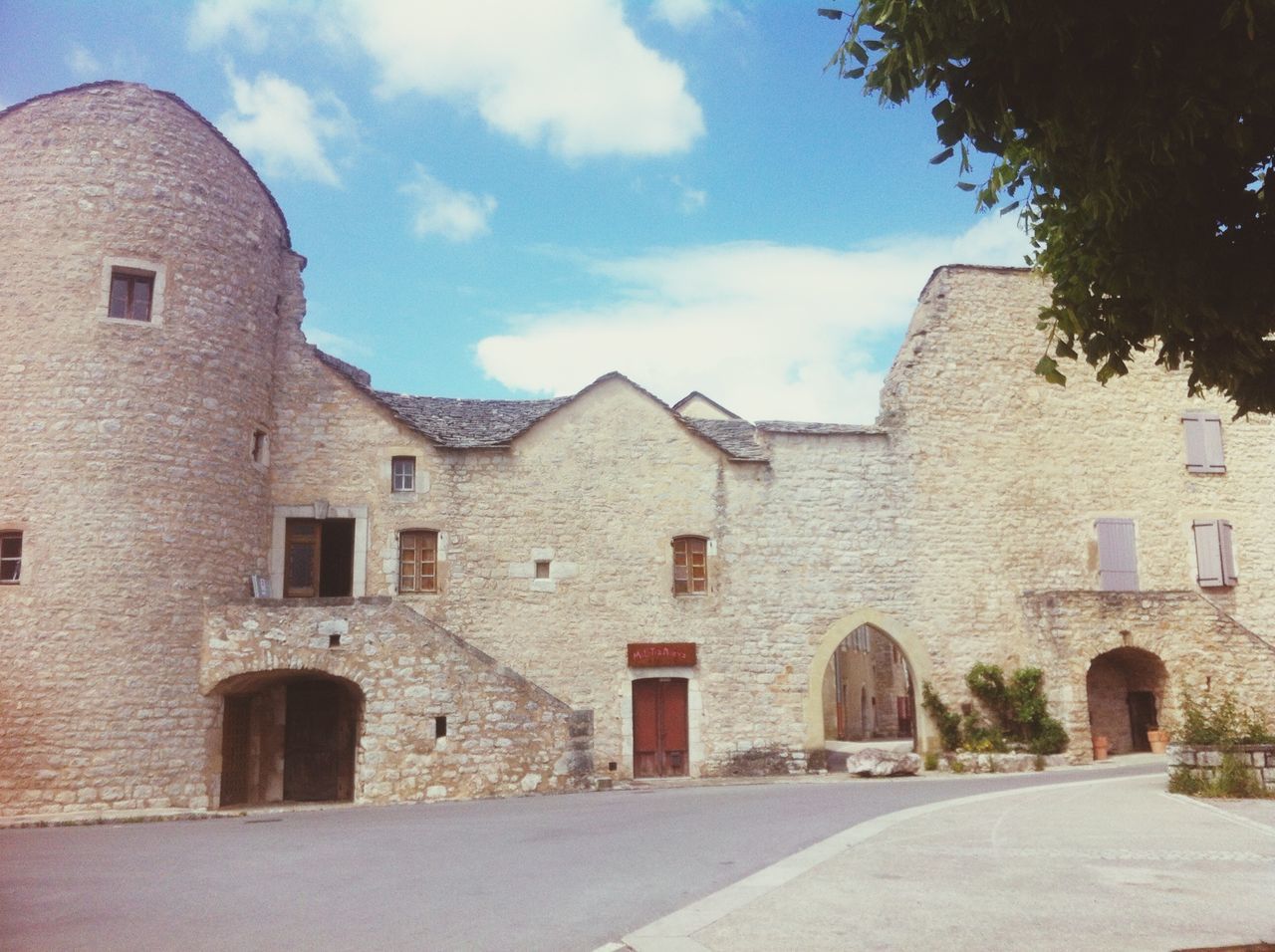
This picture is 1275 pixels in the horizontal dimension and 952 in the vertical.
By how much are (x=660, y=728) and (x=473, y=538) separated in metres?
5.06

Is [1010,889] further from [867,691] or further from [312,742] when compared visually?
[867,691]

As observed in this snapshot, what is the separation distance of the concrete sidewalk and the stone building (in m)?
8.18

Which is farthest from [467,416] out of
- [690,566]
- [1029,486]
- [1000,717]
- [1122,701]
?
[1122,701]

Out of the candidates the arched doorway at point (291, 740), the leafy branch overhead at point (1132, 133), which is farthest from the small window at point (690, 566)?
the leafy branch overhead at point (1132, 133)

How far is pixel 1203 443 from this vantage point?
891 inches

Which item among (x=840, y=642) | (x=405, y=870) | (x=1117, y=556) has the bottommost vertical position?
(x=405, y=870)

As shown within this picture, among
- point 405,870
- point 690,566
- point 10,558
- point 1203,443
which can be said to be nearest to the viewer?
point 405,870

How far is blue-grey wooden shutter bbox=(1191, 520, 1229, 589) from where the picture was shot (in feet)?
71.6

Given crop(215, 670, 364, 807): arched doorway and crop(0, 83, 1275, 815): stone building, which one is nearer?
crop(0, 83, 1275, 815): stone building

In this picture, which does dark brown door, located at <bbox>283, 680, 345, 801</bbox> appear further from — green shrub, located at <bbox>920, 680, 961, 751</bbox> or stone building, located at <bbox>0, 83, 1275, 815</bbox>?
green shrub, located at <bbox>920, 680, 961, 751</bbox>

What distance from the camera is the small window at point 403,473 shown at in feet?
63.8

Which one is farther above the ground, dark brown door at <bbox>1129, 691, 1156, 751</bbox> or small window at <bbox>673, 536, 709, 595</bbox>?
small window at <bbox>673, 536, 709, 595</bbox>

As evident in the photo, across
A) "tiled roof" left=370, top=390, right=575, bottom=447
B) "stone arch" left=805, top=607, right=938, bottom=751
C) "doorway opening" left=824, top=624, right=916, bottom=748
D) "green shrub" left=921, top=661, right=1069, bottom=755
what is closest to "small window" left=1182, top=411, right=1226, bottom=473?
"green shrub" left=921, top=661, right=1069, bottom=755

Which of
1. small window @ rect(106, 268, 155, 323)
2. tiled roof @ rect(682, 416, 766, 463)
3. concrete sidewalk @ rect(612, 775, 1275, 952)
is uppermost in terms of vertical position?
small window @ rect(106, 268, 155, 323)
